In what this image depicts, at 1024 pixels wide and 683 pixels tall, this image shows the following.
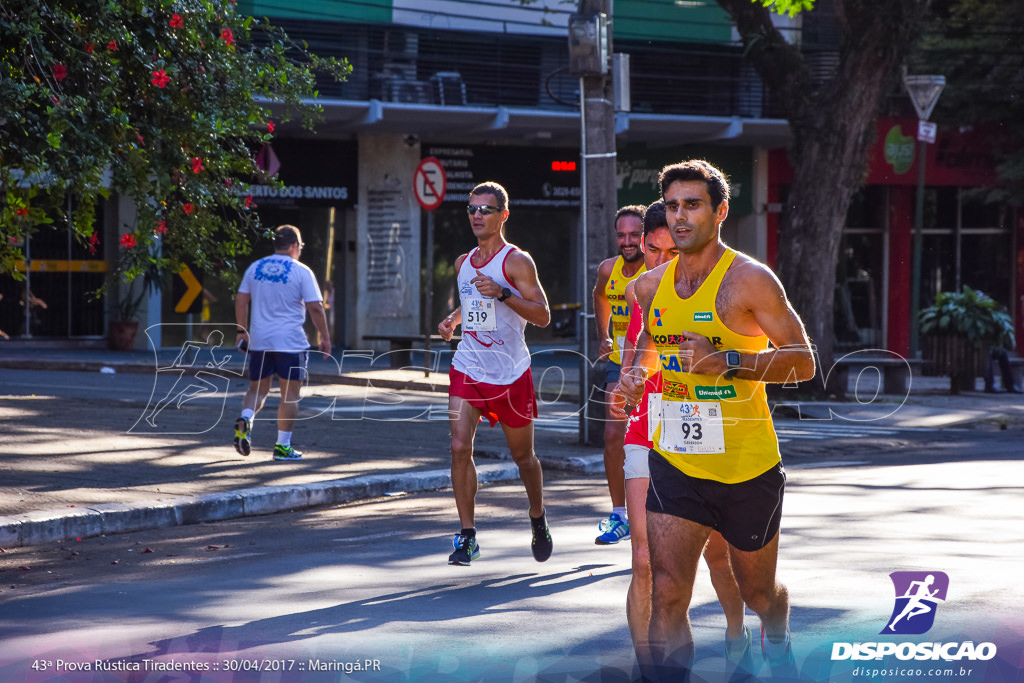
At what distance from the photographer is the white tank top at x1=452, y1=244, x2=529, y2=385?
7.62 meters

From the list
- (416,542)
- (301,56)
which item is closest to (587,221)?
(416,542)

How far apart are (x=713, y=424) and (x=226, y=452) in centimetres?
801

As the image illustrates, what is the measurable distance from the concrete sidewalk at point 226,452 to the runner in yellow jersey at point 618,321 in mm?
2754

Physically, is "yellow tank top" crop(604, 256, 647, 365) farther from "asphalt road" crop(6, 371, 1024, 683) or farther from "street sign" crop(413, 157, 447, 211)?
"street sign" crop(413, 157, 447, 211)

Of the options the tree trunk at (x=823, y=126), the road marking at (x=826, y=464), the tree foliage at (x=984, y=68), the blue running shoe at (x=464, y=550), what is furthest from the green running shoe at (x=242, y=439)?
the tree foliage at (x=984, y=68)

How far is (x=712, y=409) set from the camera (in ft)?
15.3

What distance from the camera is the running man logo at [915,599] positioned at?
5.87 m

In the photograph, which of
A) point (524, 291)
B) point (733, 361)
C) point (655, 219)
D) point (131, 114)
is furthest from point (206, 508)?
point (733, 361)

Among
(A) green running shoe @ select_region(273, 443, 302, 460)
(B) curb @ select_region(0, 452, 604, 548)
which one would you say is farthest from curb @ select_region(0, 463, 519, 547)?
(A) green running shoe @ select_region(273, 443, 302, 460)

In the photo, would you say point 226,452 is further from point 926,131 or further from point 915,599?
point 926,131

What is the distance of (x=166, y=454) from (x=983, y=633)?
763cm

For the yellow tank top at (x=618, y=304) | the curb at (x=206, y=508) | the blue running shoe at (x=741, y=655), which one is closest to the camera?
the blue running shoe at (x=741, y=655)

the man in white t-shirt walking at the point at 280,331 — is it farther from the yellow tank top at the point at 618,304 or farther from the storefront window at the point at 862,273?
the storefront window at the point at 862,273

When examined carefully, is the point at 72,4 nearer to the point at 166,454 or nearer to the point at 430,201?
the point at 166,454
